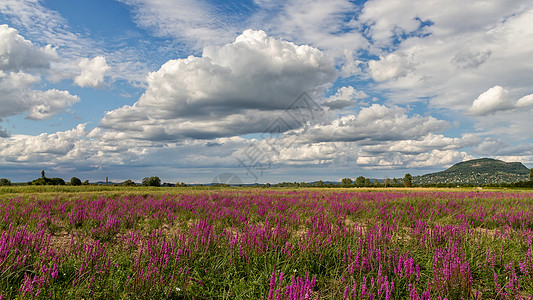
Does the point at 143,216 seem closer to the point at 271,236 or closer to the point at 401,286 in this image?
the point at 271,236

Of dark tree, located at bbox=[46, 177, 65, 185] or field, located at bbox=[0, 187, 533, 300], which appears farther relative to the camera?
dark tree, located at bbox=[46, 177, 65, 185]

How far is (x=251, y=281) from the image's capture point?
10.5ft

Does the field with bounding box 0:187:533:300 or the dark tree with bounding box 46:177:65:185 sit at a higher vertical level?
the dark tree with bounding box 46:177:65:185

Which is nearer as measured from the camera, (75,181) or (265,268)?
(265,268)

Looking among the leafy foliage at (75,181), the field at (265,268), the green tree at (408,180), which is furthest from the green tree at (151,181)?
the green tree at (408,180)

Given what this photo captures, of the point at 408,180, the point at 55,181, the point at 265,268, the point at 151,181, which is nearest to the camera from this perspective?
the point at 265,268

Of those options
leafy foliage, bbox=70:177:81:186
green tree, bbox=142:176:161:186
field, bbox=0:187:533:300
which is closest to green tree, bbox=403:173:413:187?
green tree, bbox=142:176:161:186

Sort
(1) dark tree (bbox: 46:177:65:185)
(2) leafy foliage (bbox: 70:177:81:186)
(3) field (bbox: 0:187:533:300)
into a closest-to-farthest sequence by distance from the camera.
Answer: (3) field (bbox: 0:187:533:300) → (1) dark tree (bbox: 46:177:65:185) → (2) leafy foliage (bbox: 70:177:81:186)

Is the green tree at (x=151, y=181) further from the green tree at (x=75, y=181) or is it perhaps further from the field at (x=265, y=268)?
the field at (x=265, y=268)

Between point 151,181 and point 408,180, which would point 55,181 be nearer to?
point 151,181

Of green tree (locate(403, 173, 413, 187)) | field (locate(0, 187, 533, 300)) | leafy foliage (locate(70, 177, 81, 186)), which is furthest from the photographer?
green tree (locate(403, 173, 413, 187))

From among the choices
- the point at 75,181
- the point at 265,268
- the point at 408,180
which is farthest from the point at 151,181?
the point at 408,180

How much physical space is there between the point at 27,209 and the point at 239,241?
676 centimetres

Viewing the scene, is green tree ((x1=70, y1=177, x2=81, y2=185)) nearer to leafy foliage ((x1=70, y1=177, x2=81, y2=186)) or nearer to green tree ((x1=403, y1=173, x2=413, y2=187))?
leafy foliage ((x1=70, y1=177, x2=81, y2=186))
